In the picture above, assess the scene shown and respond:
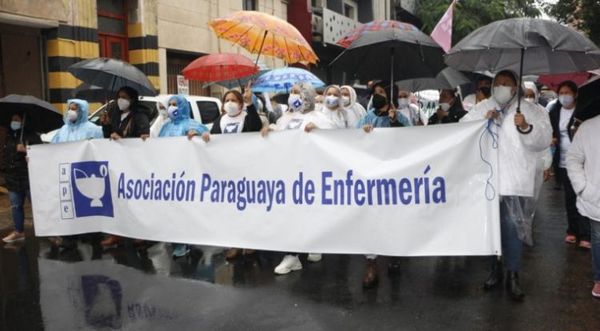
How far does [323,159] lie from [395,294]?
130 cm

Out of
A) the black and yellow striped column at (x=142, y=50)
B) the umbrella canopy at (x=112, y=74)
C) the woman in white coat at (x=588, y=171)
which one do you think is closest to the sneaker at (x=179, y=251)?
the umbrella canopy at (x=112, y=74)

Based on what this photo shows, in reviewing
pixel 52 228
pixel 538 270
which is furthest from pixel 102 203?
pixel 538 270

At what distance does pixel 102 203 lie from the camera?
246 inches

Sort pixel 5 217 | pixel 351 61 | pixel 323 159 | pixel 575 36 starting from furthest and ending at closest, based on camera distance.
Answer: pixel 5 217
pixel 351 61
pixel 323 159
pixel 575 36

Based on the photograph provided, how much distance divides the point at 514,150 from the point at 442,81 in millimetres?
4135

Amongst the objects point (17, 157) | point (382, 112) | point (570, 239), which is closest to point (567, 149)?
point (570, 239)

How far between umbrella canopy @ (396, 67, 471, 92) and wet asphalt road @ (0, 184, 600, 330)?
282cm

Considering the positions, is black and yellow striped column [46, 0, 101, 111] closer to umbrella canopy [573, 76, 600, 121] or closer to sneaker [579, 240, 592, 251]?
sneaker [579, 240, 592, 251]

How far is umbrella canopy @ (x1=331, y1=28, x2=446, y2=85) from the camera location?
17.4 ft

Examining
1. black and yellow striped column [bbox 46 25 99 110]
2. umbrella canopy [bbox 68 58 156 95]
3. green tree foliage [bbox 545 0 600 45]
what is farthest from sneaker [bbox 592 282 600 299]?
green tree foliage [bbox 545 0 600 45]

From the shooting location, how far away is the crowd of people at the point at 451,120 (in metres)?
4.38

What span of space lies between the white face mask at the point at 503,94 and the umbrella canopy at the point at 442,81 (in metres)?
3.13

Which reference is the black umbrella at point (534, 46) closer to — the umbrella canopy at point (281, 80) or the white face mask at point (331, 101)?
the white face mask at point (331, 101)

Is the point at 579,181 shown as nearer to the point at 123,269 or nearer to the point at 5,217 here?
the point at 123,269
